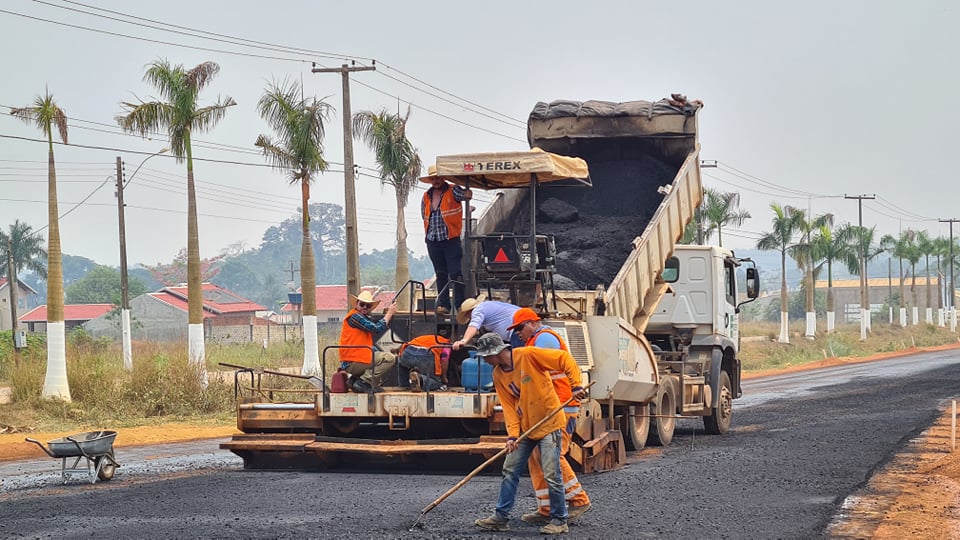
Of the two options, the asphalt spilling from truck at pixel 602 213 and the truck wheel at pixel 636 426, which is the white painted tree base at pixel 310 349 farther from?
the truck wheel at pixel 636 426

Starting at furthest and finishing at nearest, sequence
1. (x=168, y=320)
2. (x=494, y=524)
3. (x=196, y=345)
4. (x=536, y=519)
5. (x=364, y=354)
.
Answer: (x=168, y=320) → (x=196, y=345) → (x=364, y=354) → (x=536, y=519) → (x=494, y=524)

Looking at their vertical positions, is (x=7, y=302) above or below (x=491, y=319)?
above

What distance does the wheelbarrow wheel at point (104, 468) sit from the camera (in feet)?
40.3

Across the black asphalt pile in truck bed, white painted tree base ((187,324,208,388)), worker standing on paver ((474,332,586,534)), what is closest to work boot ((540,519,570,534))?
worker standing on paver ((474,332,586,534))

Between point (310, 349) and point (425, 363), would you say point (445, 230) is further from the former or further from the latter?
point (310, 349)

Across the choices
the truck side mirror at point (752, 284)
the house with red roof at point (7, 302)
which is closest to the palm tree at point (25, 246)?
the house with red roof at point (7, 302)

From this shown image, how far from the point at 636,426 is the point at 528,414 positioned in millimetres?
6122

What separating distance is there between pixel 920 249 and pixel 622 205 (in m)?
78.6

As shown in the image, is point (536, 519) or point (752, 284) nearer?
point (536, 519)

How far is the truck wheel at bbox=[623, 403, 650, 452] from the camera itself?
14703 millimetres

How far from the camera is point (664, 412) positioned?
15.7 metres

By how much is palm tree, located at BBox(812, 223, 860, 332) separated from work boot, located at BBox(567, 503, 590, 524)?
177 feet

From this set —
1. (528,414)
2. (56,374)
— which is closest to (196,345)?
(56,374)

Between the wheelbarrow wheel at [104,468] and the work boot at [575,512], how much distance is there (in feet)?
17.7
